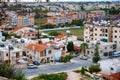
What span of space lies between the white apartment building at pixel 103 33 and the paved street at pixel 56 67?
13.5 ft

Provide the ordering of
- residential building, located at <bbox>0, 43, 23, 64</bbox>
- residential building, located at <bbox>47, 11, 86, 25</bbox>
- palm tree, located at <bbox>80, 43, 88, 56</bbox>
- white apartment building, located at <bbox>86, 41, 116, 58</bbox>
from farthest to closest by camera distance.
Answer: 1. residential building, located at <bbox>47, 11, 86, 25</bbox>
2. white apartment building, located at <bbox>86, 41, 116, 58</bbox>
3. palm tree, located at <bbox>80, 43, 88, 56</bbox>
4. residential building, located at <bbox>0, 43, 23, 64</bbox>

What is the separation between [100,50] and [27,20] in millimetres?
18602

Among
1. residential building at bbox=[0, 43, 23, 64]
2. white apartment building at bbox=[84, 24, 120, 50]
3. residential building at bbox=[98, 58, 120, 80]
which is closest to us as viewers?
residential building at bbox=[98, 58, 120, 80]

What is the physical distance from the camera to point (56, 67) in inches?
574

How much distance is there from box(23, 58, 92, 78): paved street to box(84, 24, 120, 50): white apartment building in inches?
162

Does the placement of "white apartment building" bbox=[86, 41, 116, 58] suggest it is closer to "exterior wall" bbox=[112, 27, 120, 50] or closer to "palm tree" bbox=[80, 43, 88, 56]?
"palm tree" bbox=[80, 43, 88, 56]

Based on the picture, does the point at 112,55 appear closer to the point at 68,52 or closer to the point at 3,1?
the point at 68,52

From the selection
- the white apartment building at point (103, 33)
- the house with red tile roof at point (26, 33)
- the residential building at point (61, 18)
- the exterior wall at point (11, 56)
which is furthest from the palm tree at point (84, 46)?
the residential building at point (61, 18)

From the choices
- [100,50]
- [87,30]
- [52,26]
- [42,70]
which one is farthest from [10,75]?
[52,26]

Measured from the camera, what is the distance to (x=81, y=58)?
55.5ft

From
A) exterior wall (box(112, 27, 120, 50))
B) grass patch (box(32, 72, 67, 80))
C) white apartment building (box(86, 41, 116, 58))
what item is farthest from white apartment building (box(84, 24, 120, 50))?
grass patch (box(32, 72, 67, 80))

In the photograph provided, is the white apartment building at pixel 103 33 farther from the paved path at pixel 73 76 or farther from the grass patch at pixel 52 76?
the grass patch at pixel 52 76

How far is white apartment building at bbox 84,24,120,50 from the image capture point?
762 inches

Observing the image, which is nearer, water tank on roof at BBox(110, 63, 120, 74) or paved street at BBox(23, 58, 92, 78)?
water tank on roof at BBox(110, 63, 120, 74)
